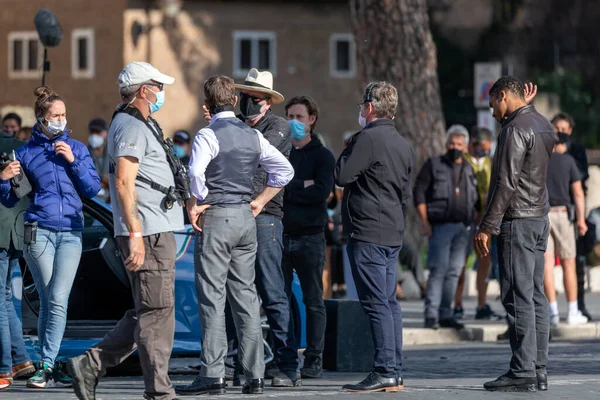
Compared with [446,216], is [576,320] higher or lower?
lower

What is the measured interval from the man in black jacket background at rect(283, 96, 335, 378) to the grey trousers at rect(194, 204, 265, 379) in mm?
1387

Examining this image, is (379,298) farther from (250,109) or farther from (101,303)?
(101,303)

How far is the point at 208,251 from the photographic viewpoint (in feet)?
28.3

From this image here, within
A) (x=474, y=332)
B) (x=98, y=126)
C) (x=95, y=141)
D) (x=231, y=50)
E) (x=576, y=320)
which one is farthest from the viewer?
(x=231, y=50)

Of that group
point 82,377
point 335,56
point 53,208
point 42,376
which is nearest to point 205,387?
point 82,377

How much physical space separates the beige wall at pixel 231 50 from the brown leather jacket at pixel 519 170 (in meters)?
30.5

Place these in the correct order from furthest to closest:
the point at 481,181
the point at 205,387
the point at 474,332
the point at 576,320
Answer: the point at 481,181 < the point at 576,320 < the point at 474,332 < the point at 205,387

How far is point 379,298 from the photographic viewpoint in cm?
905

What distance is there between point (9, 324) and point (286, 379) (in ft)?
6.25

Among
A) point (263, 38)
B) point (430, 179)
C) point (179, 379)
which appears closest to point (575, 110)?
point (263, 38)

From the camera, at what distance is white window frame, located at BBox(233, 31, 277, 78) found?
42.3 meters

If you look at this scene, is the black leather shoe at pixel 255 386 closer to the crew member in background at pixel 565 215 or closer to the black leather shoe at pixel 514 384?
the black leather shoe at pixel 514 384

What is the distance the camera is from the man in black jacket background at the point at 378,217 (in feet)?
29.5

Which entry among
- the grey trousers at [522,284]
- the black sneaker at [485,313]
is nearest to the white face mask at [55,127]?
the grey trousers at [522,284]
